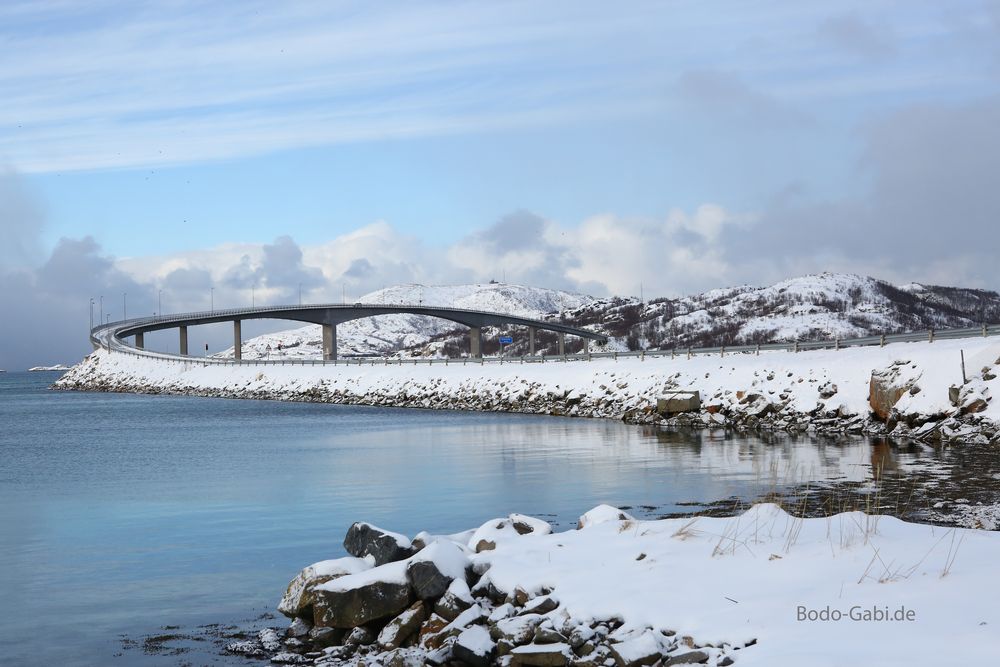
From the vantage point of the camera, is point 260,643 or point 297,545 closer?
point 260,643

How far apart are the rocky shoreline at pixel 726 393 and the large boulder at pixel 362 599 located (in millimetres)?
27632

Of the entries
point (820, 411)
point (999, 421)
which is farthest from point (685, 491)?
point (820, 411)

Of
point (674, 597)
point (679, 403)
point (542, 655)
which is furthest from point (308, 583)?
point (679, 403)

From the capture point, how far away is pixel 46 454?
41.8m

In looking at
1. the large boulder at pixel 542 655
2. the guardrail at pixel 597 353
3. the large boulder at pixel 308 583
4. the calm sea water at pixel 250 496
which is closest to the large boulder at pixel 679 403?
the calm sea water at pixel 250 496

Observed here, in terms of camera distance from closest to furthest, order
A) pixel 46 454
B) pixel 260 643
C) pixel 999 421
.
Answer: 1. pixel 260 643
2. pixel 999 421
3. pixel 46 454

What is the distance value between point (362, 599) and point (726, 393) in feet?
139

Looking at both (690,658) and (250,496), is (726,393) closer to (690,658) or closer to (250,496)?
(250,496)

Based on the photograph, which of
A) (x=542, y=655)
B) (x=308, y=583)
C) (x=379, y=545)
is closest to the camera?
(x=542, y=655)

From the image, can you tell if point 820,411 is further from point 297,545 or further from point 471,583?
point 471,583

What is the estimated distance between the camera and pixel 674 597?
35.1 feet

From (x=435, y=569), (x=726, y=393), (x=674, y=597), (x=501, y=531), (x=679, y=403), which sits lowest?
(x=674, y=597)

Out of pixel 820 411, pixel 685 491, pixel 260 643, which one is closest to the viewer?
pixel 260 643

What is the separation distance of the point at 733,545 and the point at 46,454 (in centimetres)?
3736
